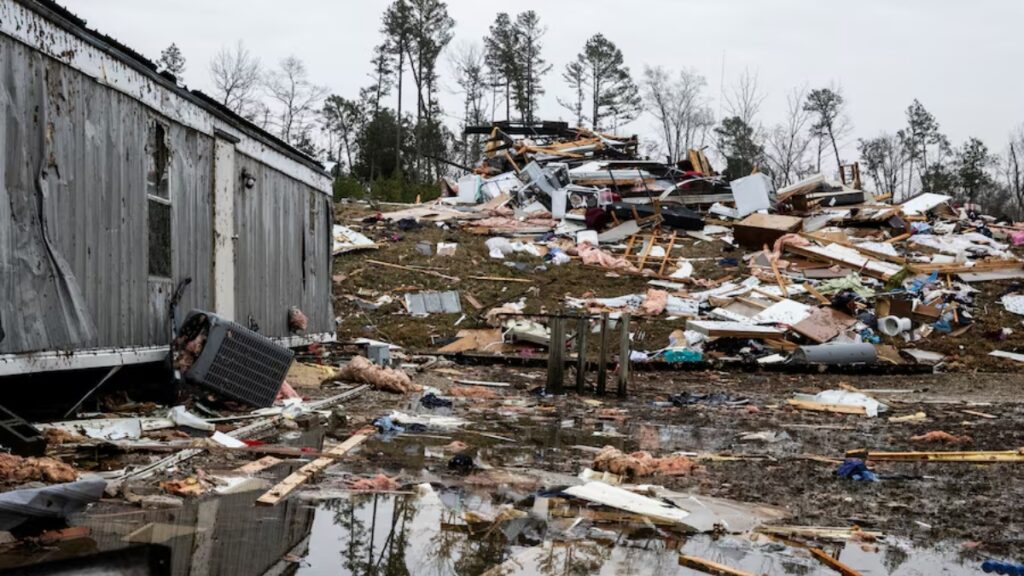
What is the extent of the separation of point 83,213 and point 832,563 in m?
6.30

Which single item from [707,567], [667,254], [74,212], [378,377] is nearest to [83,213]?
[74,212]

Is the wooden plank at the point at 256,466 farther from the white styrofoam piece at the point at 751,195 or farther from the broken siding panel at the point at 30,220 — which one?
the white styrofoam piece at the point at 751,195

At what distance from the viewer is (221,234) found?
1052cm

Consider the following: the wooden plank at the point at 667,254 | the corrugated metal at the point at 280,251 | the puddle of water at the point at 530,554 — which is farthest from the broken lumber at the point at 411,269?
the puddle of water at the point at 530,554

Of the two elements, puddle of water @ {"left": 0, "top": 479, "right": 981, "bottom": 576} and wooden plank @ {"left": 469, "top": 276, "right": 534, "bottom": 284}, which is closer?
puddle of water @ {"left": 0, "top": 479, "right": 981, "bottom": 576}

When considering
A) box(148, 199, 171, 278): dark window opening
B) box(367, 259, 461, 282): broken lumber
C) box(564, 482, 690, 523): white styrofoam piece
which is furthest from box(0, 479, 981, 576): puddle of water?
box(367, 259, 461, 282): broken lumber

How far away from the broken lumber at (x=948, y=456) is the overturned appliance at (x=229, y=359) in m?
5.30

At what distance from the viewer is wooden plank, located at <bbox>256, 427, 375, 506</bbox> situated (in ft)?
16.3

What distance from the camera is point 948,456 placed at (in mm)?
7363

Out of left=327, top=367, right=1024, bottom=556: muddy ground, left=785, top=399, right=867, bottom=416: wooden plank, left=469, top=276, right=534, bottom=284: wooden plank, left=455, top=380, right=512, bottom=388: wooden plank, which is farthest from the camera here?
left=469, top=276, right=534, bottom=284: wooden plank

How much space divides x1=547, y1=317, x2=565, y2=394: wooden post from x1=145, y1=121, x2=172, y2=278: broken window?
193 inches

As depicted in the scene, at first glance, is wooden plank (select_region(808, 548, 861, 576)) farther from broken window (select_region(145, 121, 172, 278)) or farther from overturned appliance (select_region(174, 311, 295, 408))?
broken window (select_region(145, 121, 172, 278))

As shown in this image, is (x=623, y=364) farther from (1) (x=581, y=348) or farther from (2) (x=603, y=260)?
(2) (x=603, y=260)

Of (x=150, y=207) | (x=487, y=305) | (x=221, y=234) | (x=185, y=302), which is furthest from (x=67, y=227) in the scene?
(x=487, y=305)
